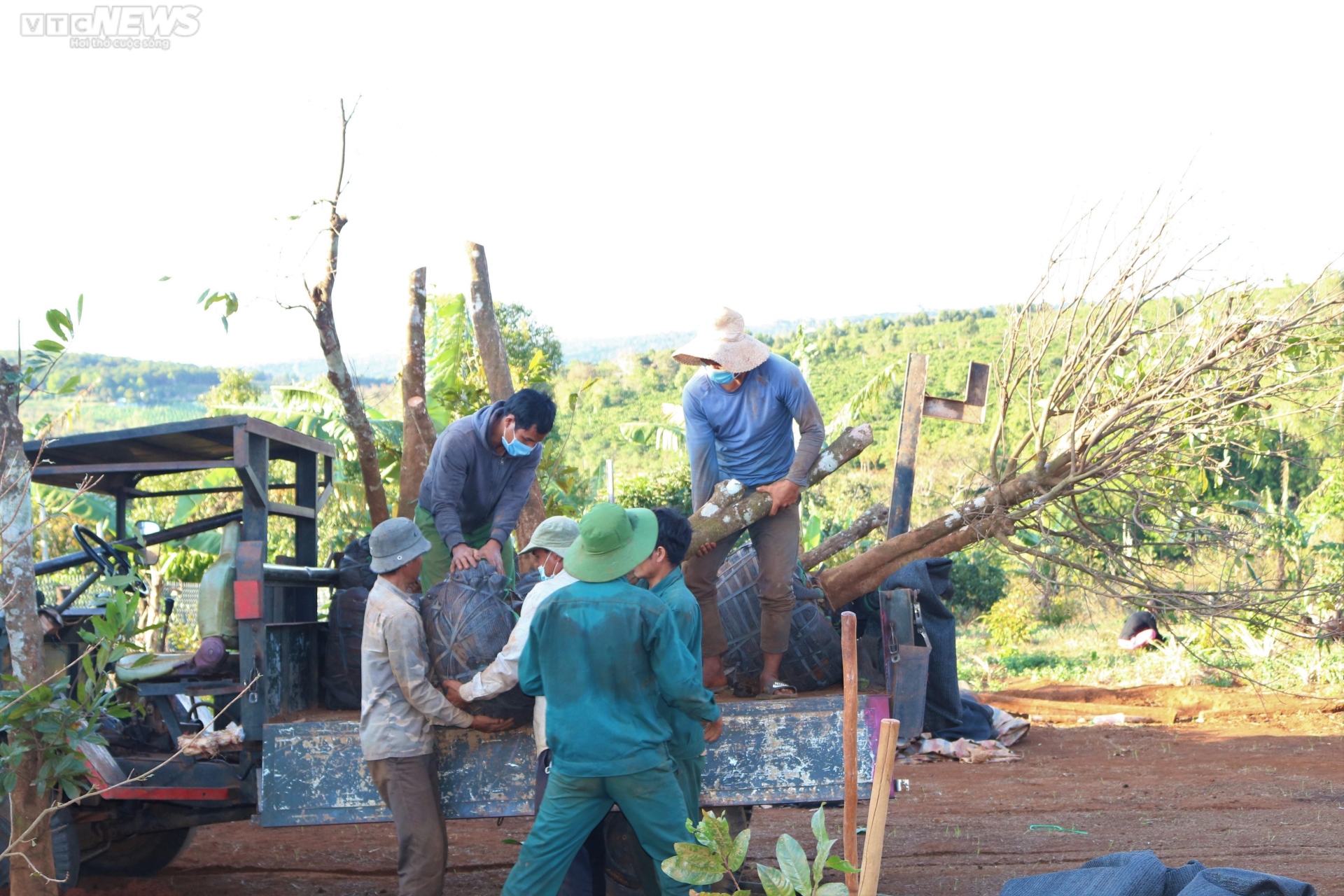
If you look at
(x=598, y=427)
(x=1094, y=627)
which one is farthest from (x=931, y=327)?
(x=1094, y=627)

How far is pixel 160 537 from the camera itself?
548cm

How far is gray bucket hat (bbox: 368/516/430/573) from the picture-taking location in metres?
4.48

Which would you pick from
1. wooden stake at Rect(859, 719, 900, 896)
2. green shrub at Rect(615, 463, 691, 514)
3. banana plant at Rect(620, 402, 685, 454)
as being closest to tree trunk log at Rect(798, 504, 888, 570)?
wooden stake at Rect(859, 719, 900, 896)

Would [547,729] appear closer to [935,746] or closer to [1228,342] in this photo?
[1228,342]

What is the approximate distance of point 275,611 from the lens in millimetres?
4801

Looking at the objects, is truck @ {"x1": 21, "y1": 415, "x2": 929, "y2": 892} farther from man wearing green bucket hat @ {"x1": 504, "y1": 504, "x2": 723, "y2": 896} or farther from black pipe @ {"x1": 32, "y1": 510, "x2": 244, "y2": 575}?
man wearing green bucket hat @ {"x1": 504, "y1": 504, "x2": 723, "y2": 896}

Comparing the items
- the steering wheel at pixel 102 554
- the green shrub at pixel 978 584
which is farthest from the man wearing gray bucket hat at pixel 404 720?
the green shrub at pixel 978 584

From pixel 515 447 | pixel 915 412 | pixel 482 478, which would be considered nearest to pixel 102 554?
pixel 482 478

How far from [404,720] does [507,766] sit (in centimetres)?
46

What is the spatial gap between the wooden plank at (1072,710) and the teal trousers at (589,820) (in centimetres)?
911

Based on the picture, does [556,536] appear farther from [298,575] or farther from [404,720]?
[298,575]

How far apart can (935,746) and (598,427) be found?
36.0m

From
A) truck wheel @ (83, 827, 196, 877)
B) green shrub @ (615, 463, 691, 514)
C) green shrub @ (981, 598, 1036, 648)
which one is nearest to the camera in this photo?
truck wheel @ (83, 827, 196, 877)

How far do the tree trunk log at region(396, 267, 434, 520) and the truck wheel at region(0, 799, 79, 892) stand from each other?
Result: 353 centimetres
